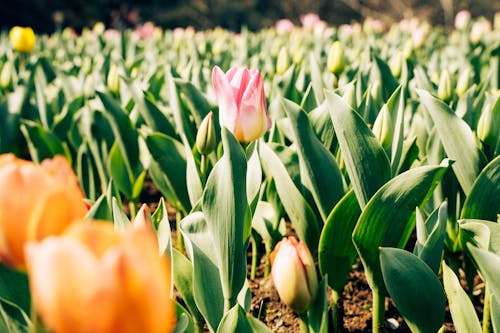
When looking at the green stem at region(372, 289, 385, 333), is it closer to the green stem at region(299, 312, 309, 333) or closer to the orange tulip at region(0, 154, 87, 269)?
the green stem at region(299, 312, 309, 333)

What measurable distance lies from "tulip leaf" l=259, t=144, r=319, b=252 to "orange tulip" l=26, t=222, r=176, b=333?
2.84 feet

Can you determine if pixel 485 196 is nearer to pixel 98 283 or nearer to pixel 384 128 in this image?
pixel 384 128

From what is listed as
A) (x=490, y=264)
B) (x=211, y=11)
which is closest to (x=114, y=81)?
(x=490, y=264)

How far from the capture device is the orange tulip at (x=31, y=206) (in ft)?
1.64

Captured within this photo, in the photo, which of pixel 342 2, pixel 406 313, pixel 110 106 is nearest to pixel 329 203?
pixel 406 313

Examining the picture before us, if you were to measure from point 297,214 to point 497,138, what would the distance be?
55cm

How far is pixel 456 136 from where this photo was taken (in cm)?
133

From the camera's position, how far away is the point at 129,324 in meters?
0.43

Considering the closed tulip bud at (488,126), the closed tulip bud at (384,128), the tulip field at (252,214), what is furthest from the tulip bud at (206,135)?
the closed tulip bud at (488,126)

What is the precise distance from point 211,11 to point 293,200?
2047 centimetres

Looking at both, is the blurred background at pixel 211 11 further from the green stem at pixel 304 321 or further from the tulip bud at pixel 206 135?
the green stem at pixel 304 321

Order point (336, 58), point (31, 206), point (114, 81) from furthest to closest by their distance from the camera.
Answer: point (114, 81), point (336, 58), point (31, 206)

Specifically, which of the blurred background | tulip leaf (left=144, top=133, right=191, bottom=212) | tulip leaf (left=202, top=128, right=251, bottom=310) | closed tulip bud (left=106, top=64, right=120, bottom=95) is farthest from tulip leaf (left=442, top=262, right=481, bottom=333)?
the blurred background

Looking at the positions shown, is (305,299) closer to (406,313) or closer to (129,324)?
(406,313)
